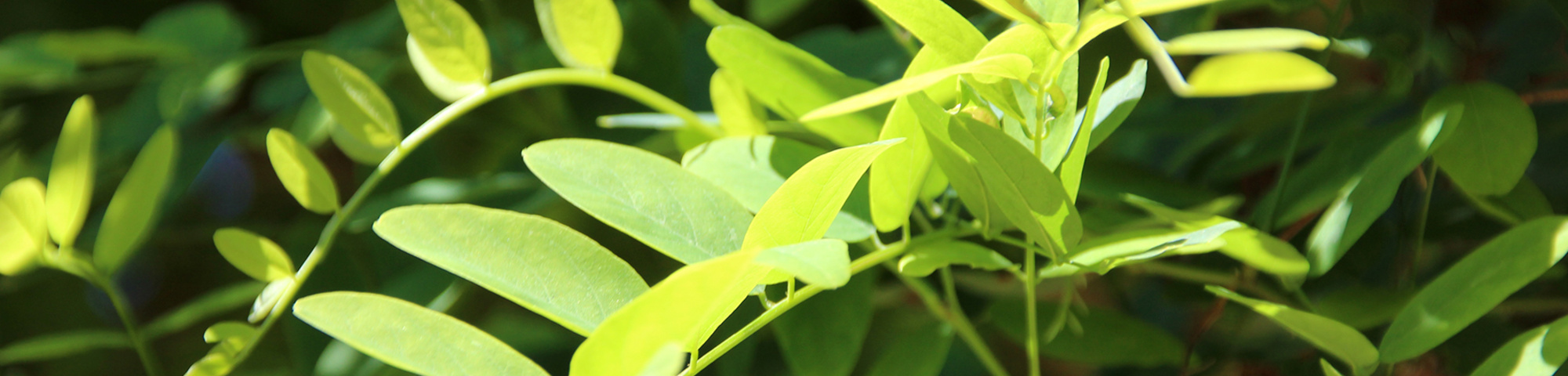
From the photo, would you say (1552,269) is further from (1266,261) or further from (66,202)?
(66,202)

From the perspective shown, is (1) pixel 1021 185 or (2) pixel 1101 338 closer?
(1) pixel 1021 185

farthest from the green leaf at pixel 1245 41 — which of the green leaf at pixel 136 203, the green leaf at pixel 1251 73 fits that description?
the green leaf at pixel 136 203

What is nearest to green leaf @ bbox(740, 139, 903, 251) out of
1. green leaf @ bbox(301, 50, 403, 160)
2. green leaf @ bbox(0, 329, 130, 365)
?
green leaf @ bbox(301, 50, 403, 160)

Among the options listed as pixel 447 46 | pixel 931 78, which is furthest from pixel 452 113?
pixel 931 78

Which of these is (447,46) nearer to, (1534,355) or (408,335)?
(408,335)

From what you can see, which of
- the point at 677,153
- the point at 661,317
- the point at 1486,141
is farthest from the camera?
the point at 677,153

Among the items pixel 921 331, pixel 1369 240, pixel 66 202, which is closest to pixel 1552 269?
pixel 1369 240

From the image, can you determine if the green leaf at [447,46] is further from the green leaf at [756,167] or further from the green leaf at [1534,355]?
the green leaf at [1534,355]
